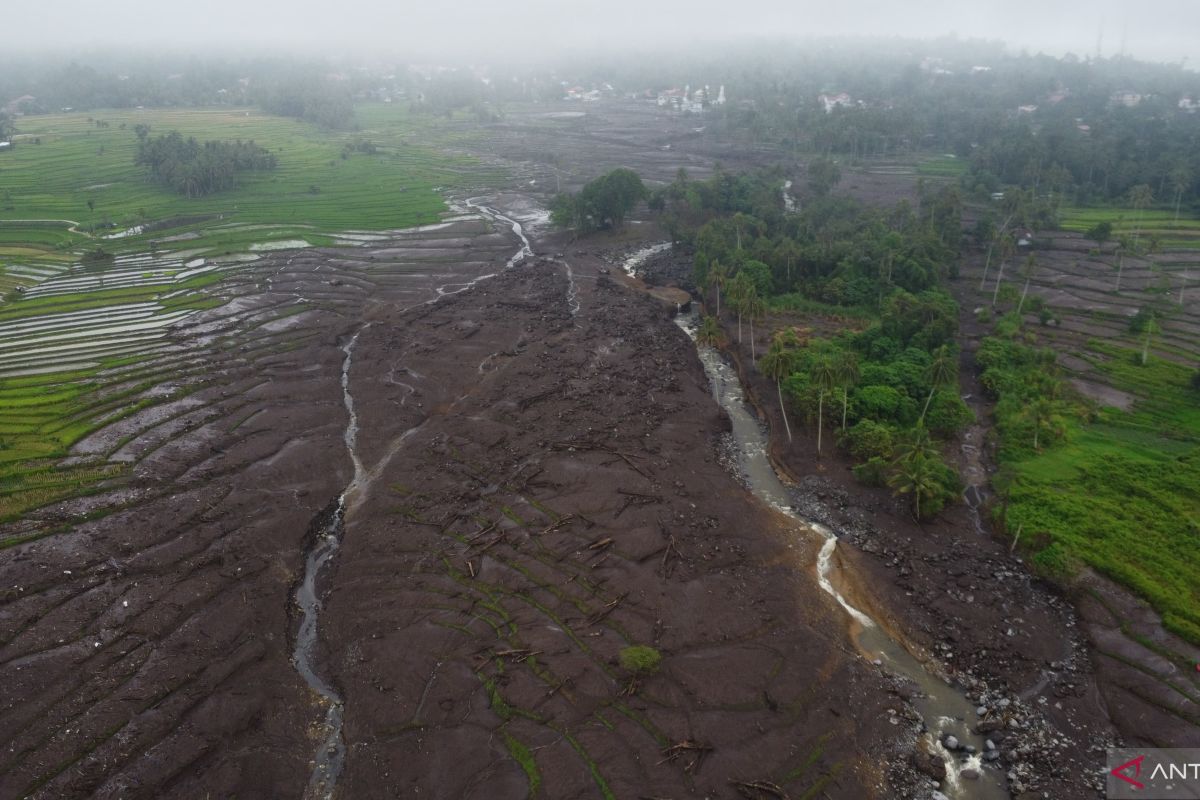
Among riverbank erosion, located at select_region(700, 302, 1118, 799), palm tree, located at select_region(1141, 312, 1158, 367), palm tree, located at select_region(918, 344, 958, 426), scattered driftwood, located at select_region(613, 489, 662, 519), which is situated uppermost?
palm tree, located at select_region(918, 344, 958, 426)

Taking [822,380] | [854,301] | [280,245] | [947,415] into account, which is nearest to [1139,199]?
[854,301]

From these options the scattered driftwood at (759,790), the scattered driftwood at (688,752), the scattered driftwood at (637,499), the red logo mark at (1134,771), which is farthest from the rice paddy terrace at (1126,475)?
the scattered driftwood at (637,499)

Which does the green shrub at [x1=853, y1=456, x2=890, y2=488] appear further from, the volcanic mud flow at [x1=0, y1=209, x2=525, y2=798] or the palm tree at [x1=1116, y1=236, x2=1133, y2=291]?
the palm tree at [x1=1116, y1=236, x2=1133, y2=291]

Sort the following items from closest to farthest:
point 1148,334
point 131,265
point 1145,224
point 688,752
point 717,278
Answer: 1. point 688,752
2. point 1148,334
3. point 717,278
4. point 131,265
5. point 1145,224

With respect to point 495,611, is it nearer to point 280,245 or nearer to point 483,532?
point 483,532

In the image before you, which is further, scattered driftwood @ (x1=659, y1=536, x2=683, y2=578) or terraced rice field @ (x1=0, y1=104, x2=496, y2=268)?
terraced rice field @ (x1=0, y1=104, x2=496, y2=268)

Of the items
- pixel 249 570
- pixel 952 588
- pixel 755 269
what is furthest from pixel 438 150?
pixel 952 588

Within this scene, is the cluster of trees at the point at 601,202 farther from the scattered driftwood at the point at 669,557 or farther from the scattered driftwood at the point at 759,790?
the scattered driftwood at the point at 759,790

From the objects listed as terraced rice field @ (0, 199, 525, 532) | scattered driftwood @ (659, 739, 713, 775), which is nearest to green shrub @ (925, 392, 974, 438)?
scattered driftwood @ (659, 739, 713, 775)
